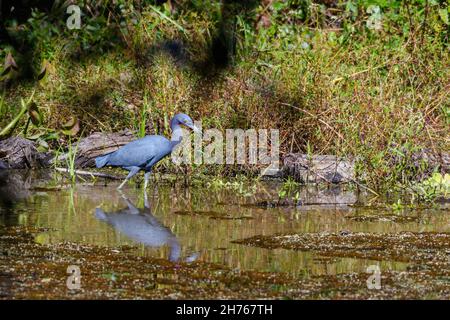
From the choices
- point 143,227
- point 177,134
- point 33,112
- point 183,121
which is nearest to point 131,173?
point 177,134

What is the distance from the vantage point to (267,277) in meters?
5.04

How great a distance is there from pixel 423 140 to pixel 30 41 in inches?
183

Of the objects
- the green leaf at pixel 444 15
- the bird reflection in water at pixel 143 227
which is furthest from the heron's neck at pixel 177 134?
the green leaf at pixel 444 15

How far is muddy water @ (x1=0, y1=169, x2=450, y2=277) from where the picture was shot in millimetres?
5570

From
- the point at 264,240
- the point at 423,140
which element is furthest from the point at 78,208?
the point at 423,140

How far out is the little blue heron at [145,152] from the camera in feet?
28.1

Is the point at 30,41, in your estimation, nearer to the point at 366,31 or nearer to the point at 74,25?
the point at 74,25

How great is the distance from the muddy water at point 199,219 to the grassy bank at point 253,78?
0.65 m

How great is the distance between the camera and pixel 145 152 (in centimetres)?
855

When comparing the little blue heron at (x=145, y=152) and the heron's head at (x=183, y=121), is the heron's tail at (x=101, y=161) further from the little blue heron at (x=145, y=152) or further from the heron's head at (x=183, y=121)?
the heron's head at (x=183, y=121)

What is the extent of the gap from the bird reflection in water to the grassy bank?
1.26 meters

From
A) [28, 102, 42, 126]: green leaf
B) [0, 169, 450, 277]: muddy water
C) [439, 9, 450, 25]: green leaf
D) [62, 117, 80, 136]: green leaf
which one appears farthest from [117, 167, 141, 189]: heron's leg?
[439, 9, 450, 25]: green leaf

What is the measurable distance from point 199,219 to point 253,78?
10.2 ft

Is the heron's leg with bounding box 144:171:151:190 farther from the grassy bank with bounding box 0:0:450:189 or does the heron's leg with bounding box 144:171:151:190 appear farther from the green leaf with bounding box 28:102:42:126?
the green leaf with bounding box 28:102:42:126
